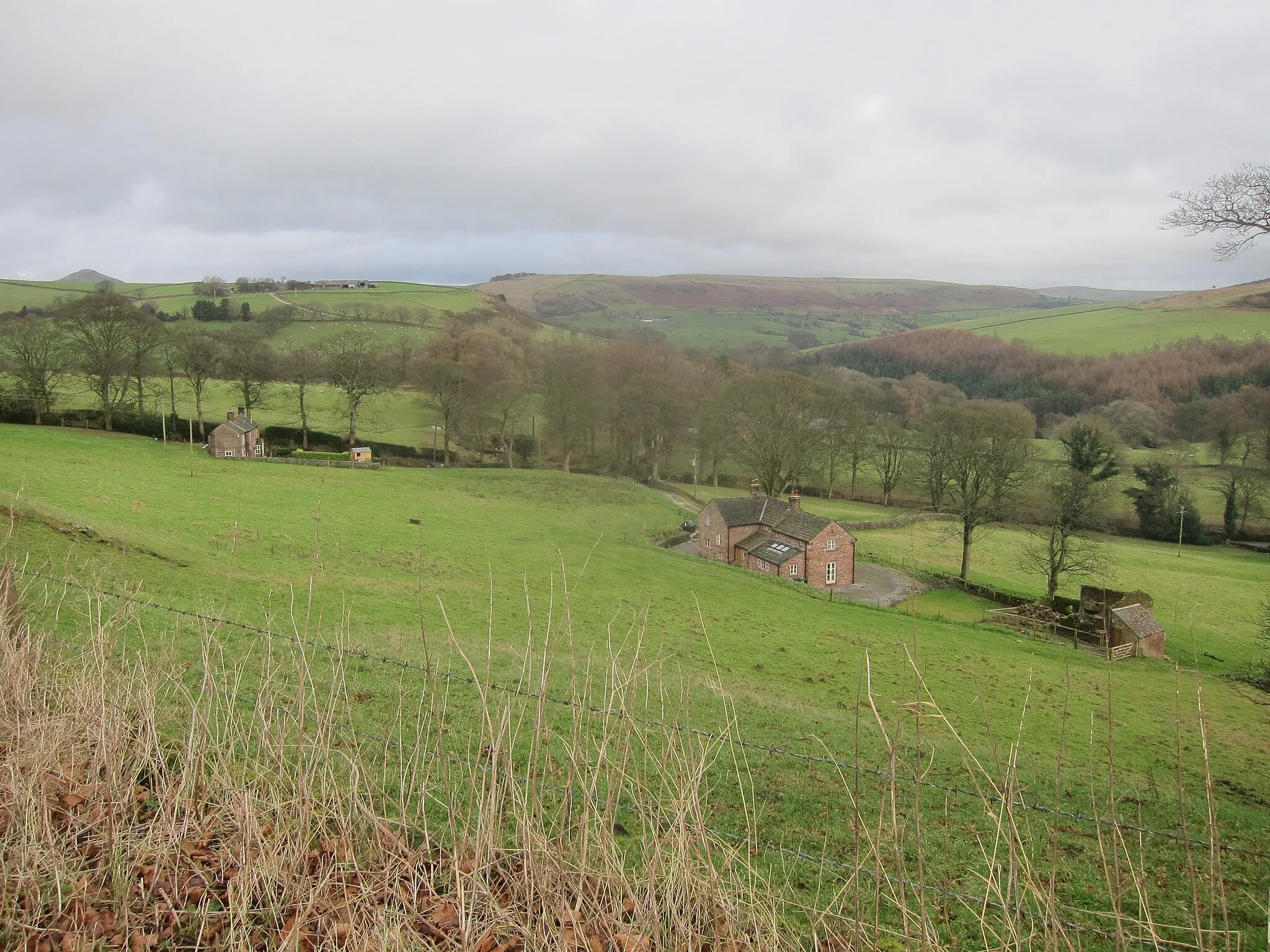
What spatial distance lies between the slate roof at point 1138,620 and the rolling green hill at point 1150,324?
87793 mm

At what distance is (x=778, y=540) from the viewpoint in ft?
131

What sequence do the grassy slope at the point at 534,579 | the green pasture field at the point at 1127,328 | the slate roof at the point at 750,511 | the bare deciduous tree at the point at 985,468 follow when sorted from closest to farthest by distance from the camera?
the grassy slope at the point at 534,579 < the slate roof at the point at 750,511 < the bare deciduous tree at the point at 985,468 < the green pasture field at the point at 1127,328

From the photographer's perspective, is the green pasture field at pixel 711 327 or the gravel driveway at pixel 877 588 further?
the green pasture field at pixel 711 327

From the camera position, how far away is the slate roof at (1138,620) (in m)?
29.6

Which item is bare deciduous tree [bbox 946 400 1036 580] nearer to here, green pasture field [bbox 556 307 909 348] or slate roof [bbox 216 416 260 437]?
slate roof [bbox 216 416 260 437]

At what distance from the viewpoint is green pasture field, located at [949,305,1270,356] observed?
11650 cm

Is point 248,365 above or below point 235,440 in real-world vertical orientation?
above

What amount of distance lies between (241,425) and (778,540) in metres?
38.9

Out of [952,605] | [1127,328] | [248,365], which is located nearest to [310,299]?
[248,365]

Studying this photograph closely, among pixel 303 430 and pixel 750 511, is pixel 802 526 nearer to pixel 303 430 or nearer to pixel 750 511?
pixel 750 511

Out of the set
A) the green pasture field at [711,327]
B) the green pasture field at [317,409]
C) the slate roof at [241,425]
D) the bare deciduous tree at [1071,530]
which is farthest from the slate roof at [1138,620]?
the green pasture field at [711,327]

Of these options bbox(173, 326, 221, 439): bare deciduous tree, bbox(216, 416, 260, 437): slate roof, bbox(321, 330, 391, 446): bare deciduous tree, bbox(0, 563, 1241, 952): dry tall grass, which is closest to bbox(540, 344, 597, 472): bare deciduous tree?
bbox(321, 330, 391, 446): bare deciduous tree

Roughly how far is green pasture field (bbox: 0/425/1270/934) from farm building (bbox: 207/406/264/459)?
4916 millimetres

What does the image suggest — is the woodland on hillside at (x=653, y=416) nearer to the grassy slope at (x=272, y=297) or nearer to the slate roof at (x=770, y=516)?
the slate roof at (x=770, y=516)
